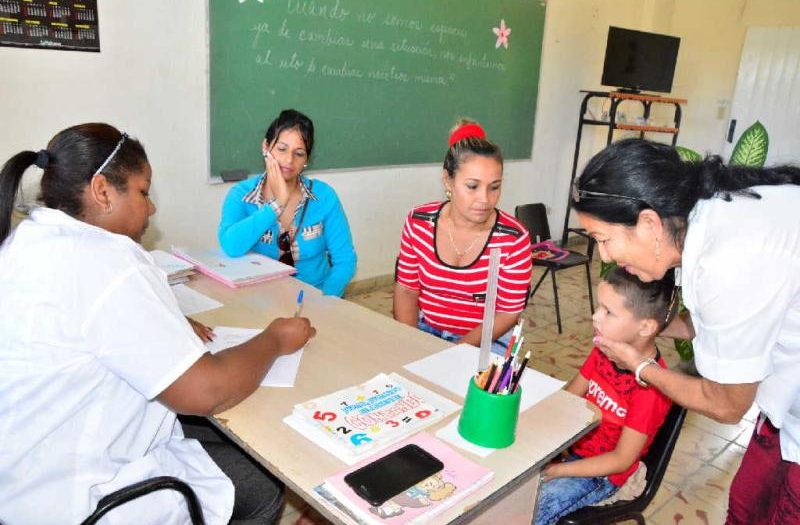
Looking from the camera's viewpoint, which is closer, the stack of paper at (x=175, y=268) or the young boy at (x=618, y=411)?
the young boy at (x=618, y=411)

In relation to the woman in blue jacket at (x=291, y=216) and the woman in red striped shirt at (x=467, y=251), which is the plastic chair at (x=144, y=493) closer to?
the woman in red striped shirt at (x=467, y=251)

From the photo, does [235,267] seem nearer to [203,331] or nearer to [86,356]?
[203,331]

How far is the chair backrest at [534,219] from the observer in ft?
12.3

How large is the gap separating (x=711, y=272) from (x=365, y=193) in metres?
3.06

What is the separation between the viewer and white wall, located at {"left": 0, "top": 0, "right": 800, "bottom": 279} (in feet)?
8.28

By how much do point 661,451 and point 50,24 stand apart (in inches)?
108

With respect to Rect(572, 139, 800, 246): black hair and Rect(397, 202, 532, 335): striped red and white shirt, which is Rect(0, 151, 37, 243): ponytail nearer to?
Rect(572, 139, 800, 246): black hair

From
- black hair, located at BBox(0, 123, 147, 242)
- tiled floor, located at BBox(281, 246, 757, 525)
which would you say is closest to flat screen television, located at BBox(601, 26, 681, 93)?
tiled floor, located at BBox(281, 246, 757, 525)

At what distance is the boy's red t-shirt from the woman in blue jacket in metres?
1.11

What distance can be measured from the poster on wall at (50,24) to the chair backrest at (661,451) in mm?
2695

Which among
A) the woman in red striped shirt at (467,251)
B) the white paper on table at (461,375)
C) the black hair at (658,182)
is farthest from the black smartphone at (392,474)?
the woman in red striped shirt at (467,251)

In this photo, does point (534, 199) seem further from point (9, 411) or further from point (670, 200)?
point (9, 411)

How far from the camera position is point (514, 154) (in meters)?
4.99

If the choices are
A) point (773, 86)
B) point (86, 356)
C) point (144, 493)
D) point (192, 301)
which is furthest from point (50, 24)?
point (773, 86)
